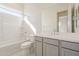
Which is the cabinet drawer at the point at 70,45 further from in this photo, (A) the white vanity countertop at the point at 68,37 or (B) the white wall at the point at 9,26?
(B) the white wall at the point at 9,26

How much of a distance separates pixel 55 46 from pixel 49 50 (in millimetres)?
93

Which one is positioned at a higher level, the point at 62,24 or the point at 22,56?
the point at 62,24

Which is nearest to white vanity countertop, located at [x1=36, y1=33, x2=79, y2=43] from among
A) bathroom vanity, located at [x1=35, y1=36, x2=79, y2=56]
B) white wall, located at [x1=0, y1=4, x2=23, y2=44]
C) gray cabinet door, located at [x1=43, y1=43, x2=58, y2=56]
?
bathroom vanity, located at [x1=35, y1=36, x2=79, y2=56]

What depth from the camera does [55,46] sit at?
1.25m

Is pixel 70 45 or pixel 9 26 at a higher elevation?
pixel 9 26

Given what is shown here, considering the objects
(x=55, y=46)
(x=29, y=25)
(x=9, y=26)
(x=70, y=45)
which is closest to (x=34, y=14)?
(x=29, y=25)

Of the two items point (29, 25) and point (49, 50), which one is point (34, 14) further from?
point (49, 50)

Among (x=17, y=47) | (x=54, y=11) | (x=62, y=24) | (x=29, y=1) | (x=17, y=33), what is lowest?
(x=17, y=47)

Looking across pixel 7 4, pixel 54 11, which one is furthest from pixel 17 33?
pixel 54 11

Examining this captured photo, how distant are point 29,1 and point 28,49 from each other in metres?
0.61

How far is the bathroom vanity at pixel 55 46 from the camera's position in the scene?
1176 millimetres

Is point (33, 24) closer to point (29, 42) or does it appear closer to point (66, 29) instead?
point (29, 42)

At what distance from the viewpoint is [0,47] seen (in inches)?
49.8

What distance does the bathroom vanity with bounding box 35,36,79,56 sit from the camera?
1176mm
